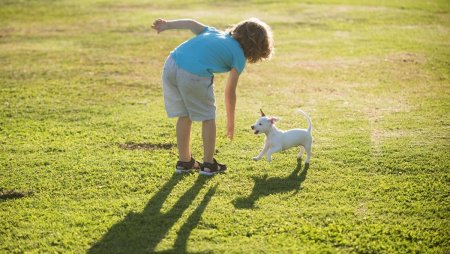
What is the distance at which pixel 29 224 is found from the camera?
4914mm

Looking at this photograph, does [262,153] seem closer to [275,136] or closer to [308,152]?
[275,136]

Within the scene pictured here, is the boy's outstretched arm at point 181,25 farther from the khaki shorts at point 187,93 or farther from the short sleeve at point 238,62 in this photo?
the short sleeve at point 238,62

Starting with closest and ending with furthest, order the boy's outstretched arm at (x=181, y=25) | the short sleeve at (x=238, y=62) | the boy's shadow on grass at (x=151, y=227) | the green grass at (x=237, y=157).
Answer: the boy's shadow on grass at (x=151, y=227) < the green grass at (x=237, y=157) < the short sleeve at (x=238, y=62) < the boy's outstretched arm at (x=181, y=25)

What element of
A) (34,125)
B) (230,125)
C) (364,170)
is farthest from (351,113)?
(34,125)

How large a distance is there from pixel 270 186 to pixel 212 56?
1511 millimetres

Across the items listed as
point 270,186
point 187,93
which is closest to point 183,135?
point 187,93

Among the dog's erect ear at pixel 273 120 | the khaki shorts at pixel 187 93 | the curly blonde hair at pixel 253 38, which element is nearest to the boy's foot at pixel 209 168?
the khaki shorts at pixel 187 93

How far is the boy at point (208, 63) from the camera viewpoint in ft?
18.2

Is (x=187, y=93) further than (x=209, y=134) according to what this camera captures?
No

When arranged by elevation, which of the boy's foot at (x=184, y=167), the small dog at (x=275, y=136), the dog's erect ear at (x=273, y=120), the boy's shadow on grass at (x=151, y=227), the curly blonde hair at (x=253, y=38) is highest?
the curly blonde hair at (x=253, y=38)

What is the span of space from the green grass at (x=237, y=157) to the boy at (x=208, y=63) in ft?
2.60

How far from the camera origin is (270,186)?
5.71 metres

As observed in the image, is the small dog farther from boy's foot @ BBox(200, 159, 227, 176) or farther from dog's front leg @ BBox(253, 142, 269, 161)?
boy's foot @ BBox(200, 159, 227, 176)

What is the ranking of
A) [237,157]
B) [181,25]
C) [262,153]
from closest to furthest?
1. [181,25]
2. [262,153]
3. [237,157]
